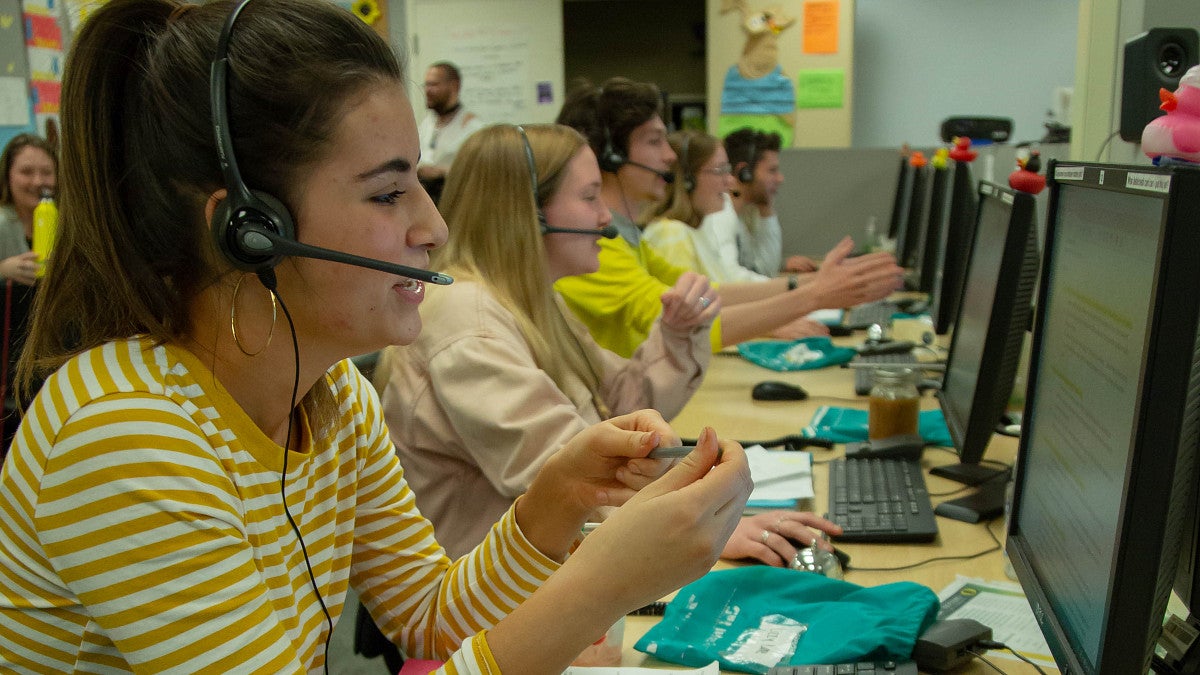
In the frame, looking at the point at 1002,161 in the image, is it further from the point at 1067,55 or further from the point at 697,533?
the point at 697,533

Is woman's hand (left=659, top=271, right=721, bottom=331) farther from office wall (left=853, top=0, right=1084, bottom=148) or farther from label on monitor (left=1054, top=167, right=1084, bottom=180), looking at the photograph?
office wall (left=853, top=0, right=1084, bottom=148)

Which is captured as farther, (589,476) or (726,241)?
→ (726,241)

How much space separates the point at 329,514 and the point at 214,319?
212mm

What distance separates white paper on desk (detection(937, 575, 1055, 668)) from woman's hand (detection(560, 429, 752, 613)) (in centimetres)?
40

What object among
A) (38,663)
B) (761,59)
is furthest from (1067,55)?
(38,663)

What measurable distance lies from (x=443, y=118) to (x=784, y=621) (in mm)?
4539

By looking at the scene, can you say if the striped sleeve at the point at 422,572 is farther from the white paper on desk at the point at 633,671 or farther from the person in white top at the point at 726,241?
the person in white top at the point at 726,241

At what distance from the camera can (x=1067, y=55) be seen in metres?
5.61

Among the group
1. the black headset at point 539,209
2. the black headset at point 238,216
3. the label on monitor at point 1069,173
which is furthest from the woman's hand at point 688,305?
the black headset at point 238,216

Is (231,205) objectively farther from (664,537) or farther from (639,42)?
(639,42)

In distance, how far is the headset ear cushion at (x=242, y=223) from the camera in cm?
78

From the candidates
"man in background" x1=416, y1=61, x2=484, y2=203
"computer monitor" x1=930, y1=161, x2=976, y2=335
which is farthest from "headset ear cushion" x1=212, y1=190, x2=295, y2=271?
"man in background" x1=416, y1=61, x2=484, y2=203

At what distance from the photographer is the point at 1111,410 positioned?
696 mm

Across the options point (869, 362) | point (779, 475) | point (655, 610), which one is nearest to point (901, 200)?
point (869, 362)
